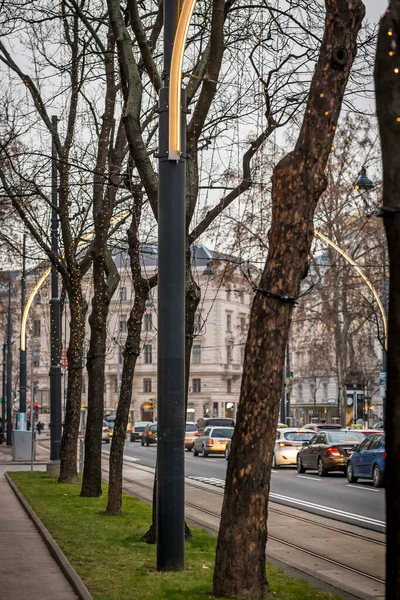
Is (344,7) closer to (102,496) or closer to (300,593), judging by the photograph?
(300,593)

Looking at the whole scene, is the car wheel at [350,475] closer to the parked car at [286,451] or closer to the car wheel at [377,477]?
the car wheel at [377,477]

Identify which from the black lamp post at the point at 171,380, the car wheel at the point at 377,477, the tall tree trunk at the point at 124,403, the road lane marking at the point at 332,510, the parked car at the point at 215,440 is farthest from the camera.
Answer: the parked car at the point at 215,440

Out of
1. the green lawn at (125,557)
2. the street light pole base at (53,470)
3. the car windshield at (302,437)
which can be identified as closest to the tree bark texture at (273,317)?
the green lawn at (125,557)

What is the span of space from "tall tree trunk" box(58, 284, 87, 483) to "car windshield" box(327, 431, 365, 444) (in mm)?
11046

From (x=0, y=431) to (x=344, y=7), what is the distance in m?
63.0

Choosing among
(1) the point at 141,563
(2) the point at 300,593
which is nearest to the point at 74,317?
(1) the point at 141,563

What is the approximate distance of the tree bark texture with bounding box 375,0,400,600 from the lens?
270 inches

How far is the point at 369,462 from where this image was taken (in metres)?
29.8

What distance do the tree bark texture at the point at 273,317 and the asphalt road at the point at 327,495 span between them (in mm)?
9014

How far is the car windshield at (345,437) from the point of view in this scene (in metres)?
35.1

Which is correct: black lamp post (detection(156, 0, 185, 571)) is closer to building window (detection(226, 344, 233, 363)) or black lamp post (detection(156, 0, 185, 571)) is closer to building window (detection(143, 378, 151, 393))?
building window (detection(226, 344, 233, 363))

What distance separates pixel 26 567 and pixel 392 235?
714 cm

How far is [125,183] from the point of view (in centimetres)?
1733

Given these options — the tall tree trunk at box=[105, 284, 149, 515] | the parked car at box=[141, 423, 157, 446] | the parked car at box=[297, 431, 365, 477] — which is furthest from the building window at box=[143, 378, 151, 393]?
the tall tree trunk at box=[105, 284, 149, 515]
